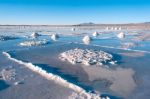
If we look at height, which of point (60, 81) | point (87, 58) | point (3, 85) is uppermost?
point (87, 58)

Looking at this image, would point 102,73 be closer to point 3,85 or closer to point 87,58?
point 87,58

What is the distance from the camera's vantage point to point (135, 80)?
17875 mm

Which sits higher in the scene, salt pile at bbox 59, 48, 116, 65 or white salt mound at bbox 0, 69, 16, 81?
salt pile at bbox 59, 48, 116, 65

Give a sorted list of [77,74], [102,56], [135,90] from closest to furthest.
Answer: [135,90]
[77,74]
[102,56]

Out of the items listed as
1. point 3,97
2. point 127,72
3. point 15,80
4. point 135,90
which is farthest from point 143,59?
point 3,97

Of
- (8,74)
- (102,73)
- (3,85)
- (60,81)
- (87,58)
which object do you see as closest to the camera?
(3,85)

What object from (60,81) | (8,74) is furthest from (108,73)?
(8,74)

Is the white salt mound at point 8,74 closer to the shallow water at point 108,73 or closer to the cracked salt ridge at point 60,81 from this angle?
the cracked salt ridge at point 60,81

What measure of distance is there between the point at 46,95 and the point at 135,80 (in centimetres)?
674

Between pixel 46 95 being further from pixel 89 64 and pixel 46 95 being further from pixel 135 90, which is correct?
pixel 89 64

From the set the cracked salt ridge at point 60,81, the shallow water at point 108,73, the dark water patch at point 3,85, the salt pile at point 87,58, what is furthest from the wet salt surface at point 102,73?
the dark water patch at point 3,85

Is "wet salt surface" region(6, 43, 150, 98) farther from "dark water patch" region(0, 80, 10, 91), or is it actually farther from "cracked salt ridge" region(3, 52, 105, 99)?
"dark water patch" region(0, 80, 10, 91)

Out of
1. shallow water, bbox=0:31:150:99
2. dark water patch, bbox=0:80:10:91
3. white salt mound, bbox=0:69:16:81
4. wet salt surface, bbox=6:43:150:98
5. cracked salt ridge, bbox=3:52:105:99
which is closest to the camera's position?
cracked salt ridge, bbox=3:52:105:99

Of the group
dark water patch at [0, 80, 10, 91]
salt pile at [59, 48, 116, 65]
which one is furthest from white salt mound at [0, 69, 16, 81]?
salt pile at [59, 48, 116, 65]
